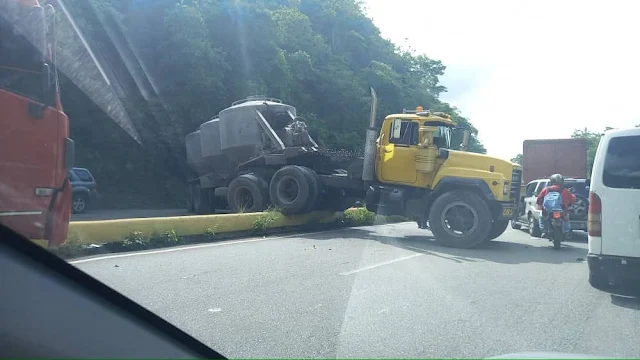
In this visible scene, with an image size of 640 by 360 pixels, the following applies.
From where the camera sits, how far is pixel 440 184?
42.0 feet

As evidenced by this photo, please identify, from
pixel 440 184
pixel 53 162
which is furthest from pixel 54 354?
pixel 440 184

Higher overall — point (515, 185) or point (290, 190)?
point (515, 185)

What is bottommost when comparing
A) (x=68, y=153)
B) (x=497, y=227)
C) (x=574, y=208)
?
(x=497, y=227)

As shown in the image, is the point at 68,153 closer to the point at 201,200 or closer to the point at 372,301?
the point at 372,301

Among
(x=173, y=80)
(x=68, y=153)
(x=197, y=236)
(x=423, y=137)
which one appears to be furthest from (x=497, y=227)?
(x=173, y=80)

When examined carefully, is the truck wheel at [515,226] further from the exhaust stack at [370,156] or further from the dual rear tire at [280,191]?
the dual rear tire at [280,191]

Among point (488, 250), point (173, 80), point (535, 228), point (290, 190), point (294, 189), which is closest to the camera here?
point (488, 250)

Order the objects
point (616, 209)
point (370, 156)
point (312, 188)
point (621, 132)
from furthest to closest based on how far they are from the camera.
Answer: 1. point (312, 188)
2. point (370, 156)
3. point (621, 132)
4. point (616, 209)

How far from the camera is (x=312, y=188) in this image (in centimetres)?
1457

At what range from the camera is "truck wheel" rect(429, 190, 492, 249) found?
12172 millimetres

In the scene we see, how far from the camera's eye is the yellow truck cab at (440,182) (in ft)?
40.6

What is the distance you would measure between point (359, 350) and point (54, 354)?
262 cm

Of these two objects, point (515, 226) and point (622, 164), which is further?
point (515, 226)

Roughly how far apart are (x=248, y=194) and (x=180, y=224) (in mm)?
4805
